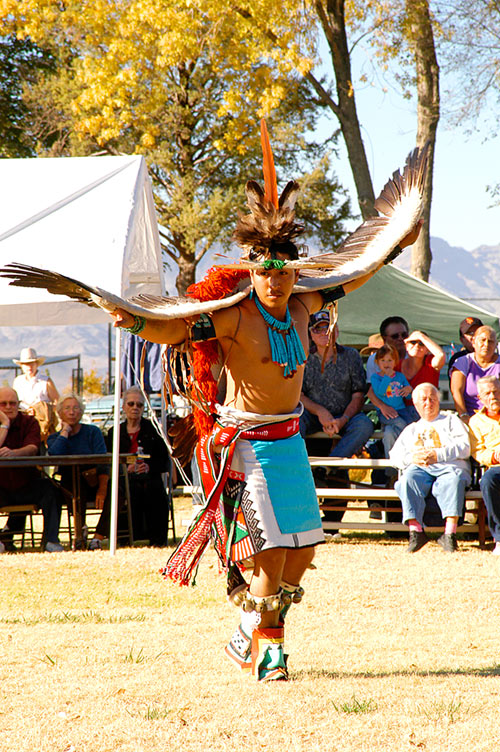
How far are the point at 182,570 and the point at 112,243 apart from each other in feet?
11.5

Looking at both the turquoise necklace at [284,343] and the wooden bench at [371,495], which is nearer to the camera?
the turquoise necklace at [284,343]

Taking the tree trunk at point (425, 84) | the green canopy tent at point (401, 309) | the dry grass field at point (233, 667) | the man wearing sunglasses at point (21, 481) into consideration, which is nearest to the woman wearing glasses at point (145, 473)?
the man wearing sunglasses at point (21, 481)

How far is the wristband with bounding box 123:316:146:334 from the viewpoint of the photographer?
3.62 m

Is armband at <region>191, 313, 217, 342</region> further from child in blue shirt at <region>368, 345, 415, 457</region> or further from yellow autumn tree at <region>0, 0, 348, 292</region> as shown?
yellow autumn tree at <region>0, 0, 348, 292</region>

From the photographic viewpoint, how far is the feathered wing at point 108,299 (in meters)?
3.56

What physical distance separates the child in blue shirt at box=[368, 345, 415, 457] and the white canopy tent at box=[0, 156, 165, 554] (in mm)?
2376

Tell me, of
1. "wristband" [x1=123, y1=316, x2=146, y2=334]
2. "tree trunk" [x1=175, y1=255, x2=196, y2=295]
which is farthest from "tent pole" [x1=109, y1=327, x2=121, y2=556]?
"tree trunk" [x1=175, y1=255, x2=196, y2=295]

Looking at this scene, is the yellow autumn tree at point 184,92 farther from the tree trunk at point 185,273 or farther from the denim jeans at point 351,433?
the denim jeans at point 351,433

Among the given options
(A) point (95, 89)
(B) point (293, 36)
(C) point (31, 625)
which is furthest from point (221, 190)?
(C) point (31, 625)

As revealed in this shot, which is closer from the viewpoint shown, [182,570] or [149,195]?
[182,570]

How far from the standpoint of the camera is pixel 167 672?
381 centimetres

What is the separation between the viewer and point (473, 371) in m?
7.82

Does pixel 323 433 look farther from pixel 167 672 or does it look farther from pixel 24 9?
pixel 24 9

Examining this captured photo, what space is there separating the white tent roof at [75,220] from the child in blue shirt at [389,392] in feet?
7.81
